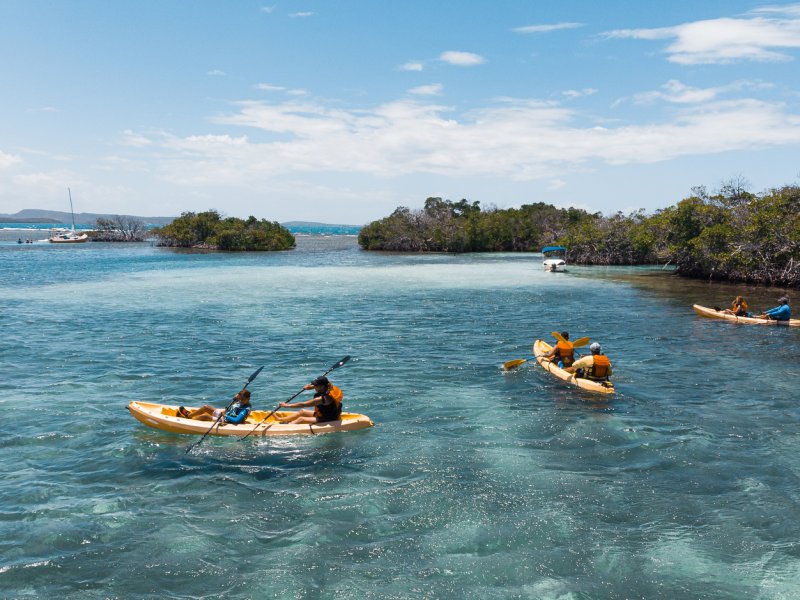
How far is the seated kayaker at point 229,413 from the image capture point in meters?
12.7

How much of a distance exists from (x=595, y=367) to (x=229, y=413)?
995cm

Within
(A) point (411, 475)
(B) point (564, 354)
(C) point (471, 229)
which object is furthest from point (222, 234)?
(A) point (411, 475)

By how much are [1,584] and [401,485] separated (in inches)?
247

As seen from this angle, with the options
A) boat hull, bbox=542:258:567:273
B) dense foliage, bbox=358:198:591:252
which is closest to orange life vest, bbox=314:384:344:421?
boat hull, bbox=542:258:567:273

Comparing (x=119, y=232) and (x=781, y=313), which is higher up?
(x=119, y=232)

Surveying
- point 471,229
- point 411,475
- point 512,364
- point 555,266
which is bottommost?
point 411,475

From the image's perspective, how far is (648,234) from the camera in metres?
54.7

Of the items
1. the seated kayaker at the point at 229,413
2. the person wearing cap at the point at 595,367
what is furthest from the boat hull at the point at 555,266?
the seated kayaker at the point at 229,413

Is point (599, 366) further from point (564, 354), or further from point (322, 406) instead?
point (322, 406)

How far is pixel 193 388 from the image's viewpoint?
1666 centimetres

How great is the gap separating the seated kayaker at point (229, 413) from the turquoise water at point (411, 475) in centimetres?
57

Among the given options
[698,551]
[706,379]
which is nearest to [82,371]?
[698,551]

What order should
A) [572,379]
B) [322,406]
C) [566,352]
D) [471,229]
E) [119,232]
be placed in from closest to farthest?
[322,406], [572,379], [566,352], [471,229], [119,232]

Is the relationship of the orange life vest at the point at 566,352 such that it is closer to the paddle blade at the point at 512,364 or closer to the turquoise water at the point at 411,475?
the turquoise water at the point at 411,475
